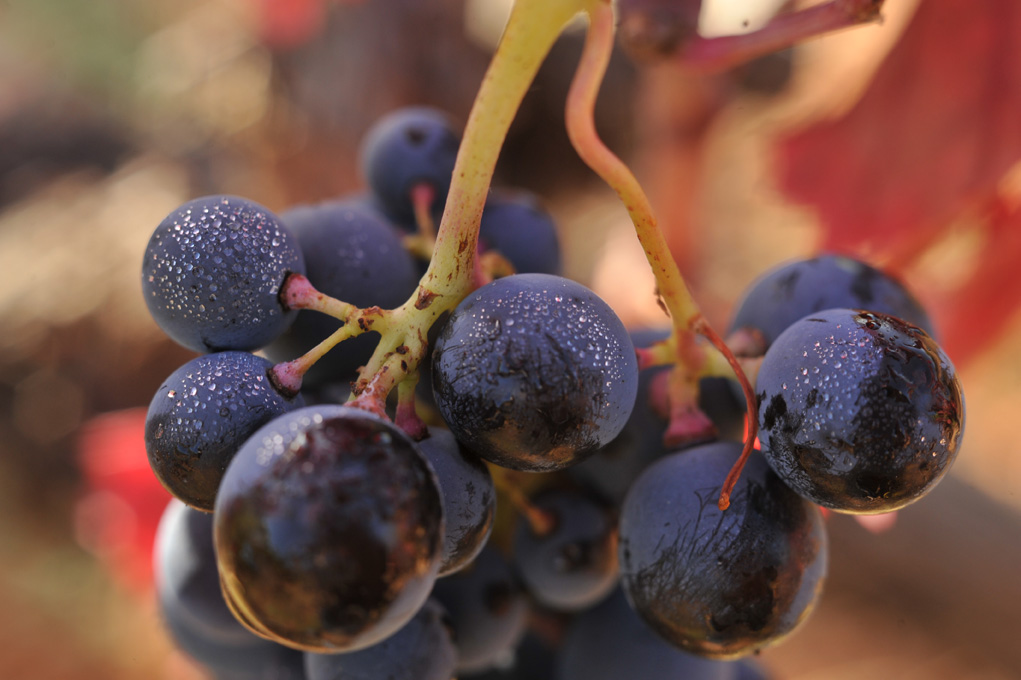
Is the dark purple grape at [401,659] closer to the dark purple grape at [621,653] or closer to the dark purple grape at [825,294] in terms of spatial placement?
the dark purple grape at [621,653]

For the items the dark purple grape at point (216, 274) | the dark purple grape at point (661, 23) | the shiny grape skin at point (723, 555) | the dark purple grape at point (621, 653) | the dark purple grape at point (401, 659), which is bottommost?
the dark purple grape at point (621, 653)

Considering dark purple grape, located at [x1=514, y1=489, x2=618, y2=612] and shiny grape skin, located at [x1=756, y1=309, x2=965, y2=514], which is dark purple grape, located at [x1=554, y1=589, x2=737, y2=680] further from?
shiny grape skin, located at [x1=756, y1=309, x2=965, y2=514]

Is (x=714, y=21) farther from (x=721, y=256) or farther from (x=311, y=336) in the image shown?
(x=311, y=336)

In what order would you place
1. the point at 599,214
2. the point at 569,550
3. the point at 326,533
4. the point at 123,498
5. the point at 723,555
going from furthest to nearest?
1. the point at 599,214
2. the point at 123,498
3. the point at 569,550
4. the point at 723,555
5. the point at 326,533


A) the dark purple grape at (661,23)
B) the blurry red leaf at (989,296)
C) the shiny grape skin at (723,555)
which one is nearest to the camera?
the shiny grape skin at (723,555)

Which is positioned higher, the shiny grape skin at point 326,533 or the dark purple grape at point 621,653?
the shiny grape skin at point 326,533

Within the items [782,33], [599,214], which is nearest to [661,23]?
[782,33]

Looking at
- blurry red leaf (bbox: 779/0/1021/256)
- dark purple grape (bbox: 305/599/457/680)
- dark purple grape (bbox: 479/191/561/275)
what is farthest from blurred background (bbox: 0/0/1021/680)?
dark purple grape (bbox: 305/599/457/680)

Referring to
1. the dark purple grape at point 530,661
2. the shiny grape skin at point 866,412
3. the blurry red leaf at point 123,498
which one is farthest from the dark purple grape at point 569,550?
the blurry red leaf at point 123,498

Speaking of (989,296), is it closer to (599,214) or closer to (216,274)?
(599,214)
